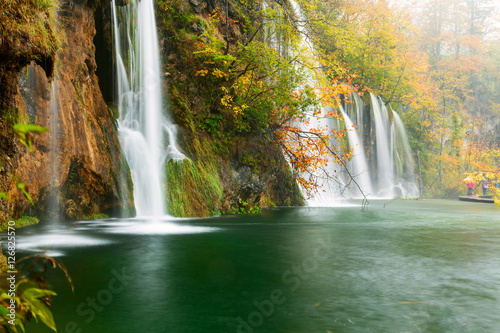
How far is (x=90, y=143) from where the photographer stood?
10773 mm

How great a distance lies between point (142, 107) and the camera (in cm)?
1295

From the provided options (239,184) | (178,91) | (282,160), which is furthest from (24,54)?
(282,160)

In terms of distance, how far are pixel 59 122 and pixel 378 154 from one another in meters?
24.6

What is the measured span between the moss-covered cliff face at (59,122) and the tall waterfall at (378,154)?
16733 millimetres

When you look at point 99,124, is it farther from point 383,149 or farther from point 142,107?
point 383,149

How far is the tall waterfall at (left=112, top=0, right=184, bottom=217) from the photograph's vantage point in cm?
1185

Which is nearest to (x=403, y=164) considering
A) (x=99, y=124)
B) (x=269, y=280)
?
(x=99, y=124)

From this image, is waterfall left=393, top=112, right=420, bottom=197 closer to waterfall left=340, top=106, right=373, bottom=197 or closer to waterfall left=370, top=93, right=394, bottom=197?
waterfall left=370, top=93, right=394, bottom=197

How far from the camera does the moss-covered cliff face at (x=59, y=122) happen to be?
679 centimetres

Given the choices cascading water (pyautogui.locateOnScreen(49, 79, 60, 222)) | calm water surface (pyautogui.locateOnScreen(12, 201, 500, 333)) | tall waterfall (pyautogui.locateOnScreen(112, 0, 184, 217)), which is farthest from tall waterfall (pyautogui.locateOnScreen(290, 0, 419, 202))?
calm water surface (pyautogui.locateOnScreen(12, 201, 500, 333))

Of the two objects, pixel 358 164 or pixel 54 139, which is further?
pixel 358 164

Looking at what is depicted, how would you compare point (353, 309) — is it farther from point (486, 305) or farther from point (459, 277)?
point (459, 277)

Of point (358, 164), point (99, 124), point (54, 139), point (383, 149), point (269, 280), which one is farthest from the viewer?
point (383, 149)

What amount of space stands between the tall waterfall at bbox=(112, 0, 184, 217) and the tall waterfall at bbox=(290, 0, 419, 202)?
1426 cm
